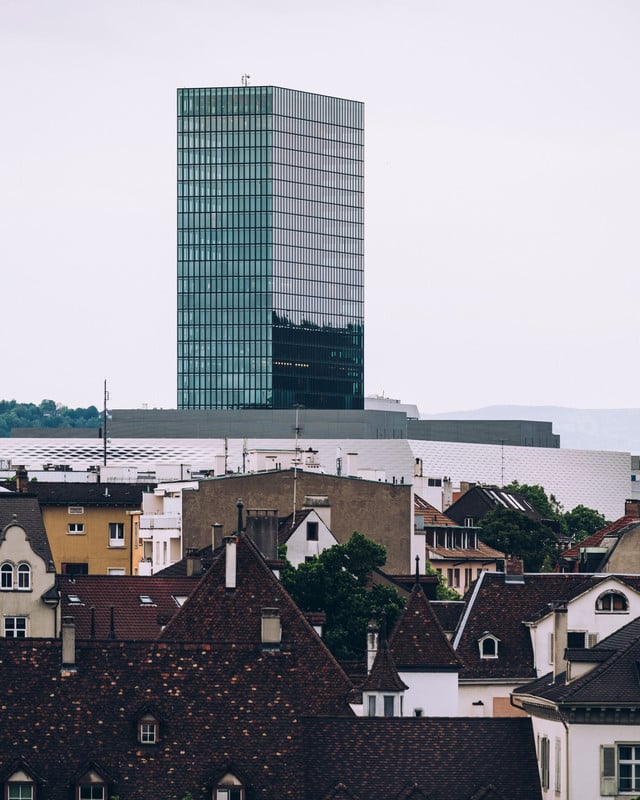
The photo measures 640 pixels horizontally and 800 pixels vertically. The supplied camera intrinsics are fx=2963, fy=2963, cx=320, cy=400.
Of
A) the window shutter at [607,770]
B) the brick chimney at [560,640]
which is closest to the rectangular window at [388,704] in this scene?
the brick chimney at [560,640]

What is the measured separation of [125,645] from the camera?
92.9m

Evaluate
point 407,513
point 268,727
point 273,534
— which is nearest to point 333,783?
point 268,727

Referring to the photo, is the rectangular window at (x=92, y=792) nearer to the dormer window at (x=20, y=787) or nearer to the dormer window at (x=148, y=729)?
the dormer window at (x=20, y=787)

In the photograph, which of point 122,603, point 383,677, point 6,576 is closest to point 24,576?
point 6,576

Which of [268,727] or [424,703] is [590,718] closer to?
[268,727]

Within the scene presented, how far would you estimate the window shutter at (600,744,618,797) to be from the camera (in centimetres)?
9112

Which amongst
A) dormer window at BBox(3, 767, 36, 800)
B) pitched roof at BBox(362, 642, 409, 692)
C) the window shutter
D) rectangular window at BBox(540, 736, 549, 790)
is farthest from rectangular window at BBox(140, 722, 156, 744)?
the window shutter

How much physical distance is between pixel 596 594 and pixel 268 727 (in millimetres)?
34600

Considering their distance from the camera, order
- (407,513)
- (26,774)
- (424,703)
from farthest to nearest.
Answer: (407,513)
(424,703)
(26,774)

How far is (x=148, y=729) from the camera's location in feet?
296

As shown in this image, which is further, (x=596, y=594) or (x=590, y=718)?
(x=596, y=594)

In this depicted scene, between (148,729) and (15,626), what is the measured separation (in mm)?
36516

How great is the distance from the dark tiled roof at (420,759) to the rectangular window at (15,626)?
35.0 meters

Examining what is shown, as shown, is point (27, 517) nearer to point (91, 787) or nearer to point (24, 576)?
point (24, 576)
